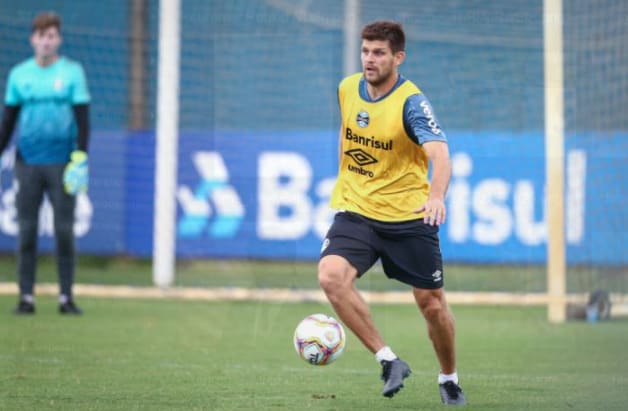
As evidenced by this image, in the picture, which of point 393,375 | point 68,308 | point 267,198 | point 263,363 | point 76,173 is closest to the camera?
point 393,375

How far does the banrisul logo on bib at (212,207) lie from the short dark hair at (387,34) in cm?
920

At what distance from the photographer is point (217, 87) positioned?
1692 cm

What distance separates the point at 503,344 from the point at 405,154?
344cm

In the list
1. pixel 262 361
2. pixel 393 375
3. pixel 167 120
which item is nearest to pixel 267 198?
pixel 167 120

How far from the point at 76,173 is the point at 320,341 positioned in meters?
4.81

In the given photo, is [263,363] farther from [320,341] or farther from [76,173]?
[76,173]

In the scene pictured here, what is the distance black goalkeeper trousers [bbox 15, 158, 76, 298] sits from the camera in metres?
11.2

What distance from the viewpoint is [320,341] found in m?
6.66

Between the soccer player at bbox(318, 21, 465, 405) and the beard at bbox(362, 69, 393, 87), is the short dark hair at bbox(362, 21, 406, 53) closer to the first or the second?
the soccer player at bbox(318, 21, 465, 405)

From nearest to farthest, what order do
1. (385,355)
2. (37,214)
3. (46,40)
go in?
(385,355) < (46,40) < (37,214)

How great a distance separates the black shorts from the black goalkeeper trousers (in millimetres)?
4912

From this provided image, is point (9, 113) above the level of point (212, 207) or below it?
above

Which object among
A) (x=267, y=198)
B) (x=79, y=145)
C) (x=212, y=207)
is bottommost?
(x=212, y=207)

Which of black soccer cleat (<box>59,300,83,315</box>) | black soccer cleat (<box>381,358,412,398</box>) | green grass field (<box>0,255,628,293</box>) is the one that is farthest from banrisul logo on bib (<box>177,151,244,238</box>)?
black soccer cleat (<box>381,358,412,398</box>)
